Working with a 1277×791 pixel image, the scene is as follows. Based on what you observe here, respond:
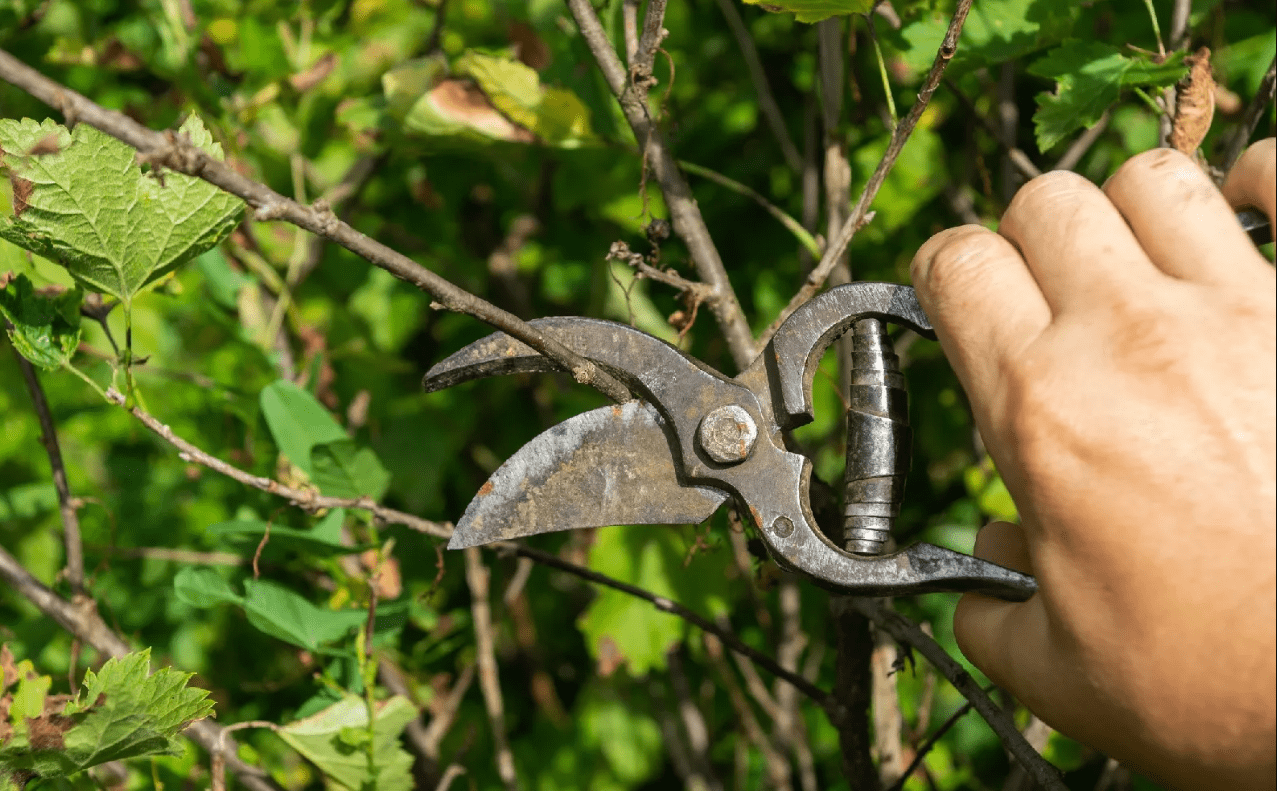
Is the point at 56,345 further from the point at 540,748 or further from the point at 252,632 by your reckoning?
the point at 540,748

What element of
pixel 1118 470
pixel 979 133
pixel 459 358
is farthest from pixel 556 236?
pixel 1118 470

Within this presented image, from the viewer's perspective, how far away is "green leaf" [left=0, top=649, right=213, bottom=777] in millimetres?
1359

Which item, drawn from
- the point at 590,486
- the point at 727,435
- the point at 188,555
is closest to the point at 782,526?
the point at 727,435

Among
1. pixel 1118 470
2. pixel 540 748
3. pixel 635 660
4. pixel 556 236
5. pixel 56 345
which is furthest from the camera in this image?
pixel 540 748

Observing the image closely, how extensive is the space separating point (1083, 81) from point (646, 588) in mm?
1443

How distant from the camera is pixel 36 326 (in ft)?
4.91

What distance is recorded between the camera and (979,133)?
111 inches

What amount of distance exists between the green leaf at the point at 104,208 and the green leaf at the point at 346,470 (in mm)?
520

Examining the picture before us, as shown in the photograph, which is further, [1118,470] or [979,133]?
[979,133]

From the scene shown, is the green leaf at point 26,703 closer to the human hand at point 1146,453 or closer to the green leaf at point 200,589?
the green leaf at point 200,589

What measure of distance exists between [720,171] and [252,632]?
1.89m

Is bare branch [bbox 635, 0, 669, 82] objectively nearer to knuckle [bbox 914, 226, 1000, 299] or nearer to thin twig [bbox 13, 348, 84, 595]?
knuckle [bbox 914, 226, 1000, 299]

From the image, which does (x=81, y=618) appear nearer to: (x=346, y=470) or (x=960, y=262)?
(x=346, y=470)

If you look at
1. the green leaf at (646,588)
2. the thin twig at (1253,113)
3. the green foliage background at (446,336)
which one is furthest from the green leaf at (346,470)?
the thin twig at (1253,113)
